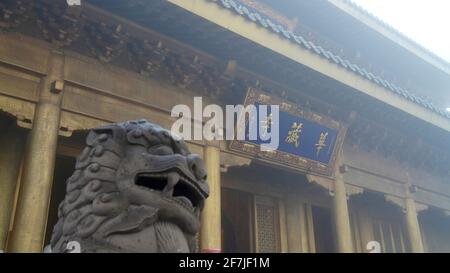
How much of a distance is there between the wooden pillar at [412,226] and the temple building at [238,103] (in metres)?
0.03

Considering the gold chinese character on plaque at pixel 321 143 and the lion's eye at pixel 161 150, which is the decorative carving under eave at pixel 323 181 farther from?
the lion's eye at pixel 161 150

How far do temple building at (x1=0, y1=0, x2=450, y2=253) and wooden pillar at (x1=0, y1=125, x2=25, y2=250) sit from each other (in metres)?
0.01

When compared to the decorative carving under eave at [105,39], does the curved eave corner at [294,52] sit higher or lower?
higher

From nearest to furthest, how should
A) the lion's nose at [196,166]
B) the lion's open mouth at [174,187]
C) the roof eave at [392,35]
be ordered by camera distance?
the lion's open mouth at [174,187], the lion's nose at [196,166], the roof eave at [392,35]

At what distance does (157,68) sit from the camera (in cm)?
521

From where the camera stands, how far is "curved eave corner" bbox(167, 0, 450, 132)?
4.70 m

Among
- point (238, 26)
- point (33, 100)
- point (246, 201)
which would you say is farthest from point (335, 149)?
point (33, 100)

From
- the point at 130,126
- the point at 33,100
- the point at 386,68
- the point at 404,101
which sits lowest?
the point at 130,126

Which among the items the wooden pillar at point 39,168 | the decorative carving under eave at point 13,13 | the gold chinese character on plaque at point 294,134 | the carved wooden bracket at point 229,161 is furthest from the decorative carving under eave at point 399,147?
the decorative carving under eave at point 13,13

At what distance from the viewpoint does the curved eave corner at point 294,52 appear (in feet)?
15.4

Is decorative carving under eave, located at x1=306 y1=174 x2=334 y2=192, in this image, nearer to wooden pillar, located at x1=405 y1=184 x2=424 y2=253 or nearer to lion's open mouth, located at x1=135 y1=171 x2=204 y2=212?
wooden pillar, located at x1=405 y1=184 x2=424 y2=253

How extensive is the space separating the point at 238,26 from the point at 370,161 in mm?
4109

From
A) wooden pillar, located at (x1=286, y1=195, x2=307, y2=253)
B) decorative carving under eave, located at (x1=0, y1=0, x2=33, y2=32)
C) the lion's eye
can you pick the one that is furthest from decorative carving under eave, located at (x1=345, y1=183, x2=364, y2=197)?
the lion's eye
